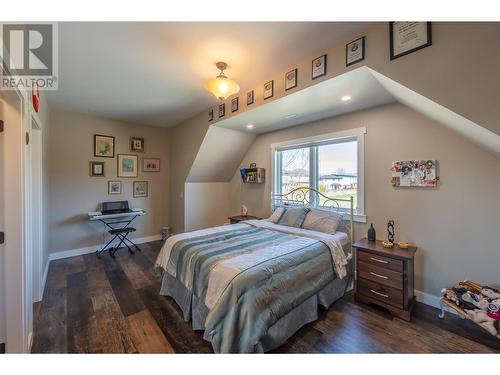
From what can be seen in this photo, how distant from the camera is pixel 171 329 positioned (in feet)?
6.30

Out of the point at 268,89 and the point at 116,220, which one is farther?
the point at 116,220

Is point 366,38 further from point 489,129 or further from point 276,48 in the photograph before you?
point 489,129

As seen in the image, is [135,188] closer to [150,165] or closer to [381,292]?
[150,165]

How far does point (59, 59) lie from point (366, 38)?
9.86 ft

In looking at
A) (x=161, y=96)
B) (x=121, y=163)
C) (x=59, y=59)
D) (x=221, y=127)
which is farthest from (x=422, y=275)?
(x=121, y=163)

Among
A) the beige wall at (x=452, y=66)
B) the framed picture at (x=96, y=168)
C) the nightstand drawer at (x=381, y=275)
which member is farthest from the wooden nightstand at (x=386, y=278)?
the framed picture at (x=96, y=168)

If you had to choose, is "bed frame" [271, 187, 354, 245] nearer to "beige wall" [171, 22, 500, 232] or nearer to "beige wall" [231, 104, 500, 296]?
"beige wall" [231, 104, 500, 296]

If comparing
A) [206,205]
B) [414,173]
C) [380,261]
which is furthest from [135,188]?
[414,173]

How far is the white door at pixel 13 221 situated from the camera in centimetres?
150

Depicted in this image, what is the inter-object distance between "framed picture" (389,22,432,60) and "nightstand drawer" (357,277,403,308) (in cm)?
216

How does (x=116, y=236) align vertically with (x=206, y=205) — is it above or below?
below

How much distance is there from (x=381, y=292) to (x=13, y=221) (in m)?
3.33

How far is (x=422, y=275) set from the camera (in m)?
2.38

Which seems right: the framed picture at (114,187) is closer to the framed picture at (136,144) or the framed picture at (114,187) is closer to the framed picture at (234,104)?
the framed picture at (136,144)
